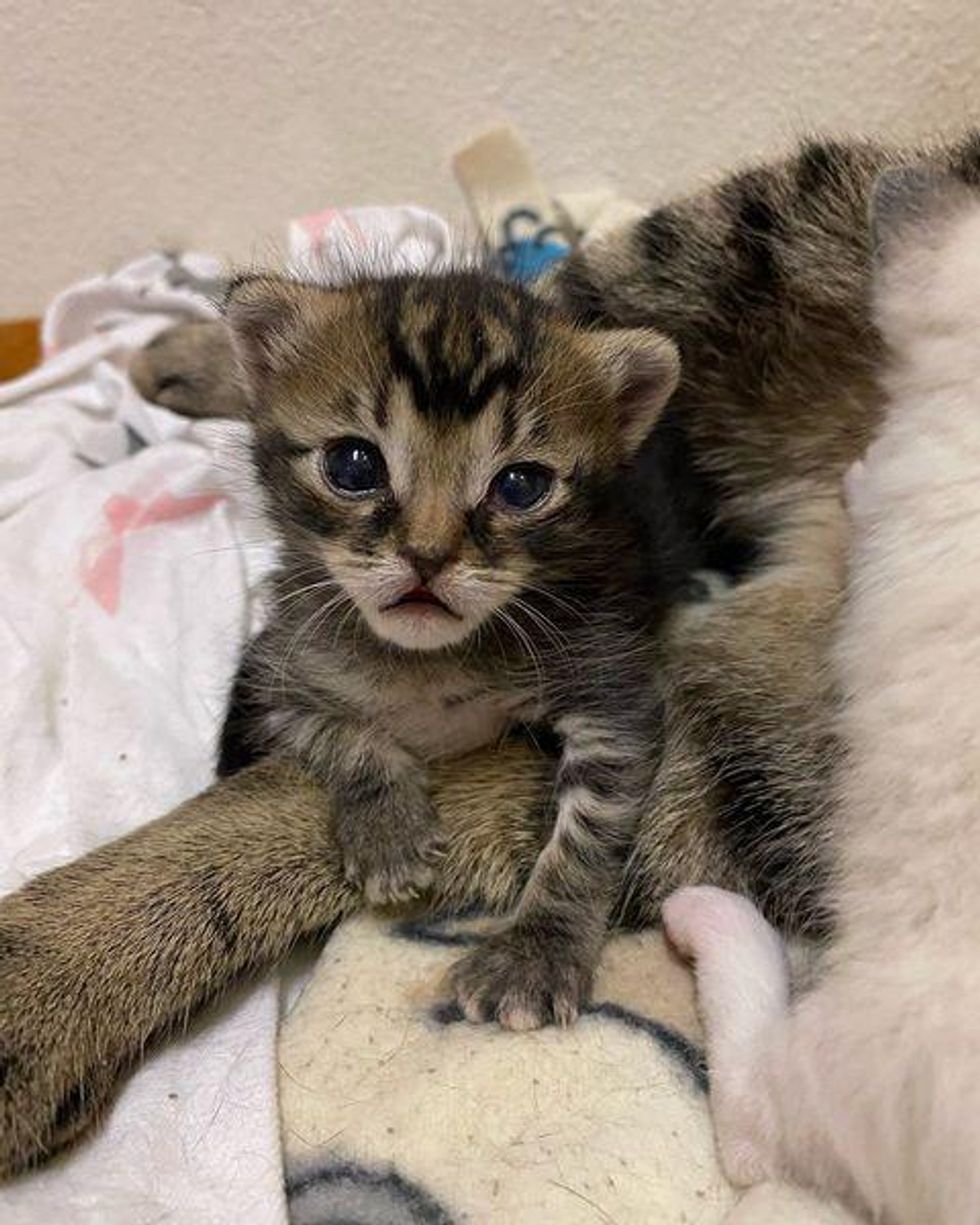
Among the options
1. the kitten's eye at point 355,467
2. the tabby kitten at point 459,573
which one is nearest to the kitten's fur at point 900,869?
the tabby kitten at point 459,573

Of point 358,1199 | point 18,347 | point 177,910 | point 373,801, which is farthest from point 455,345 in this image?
point 18,347

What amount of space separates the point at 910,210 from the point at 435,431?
426mm

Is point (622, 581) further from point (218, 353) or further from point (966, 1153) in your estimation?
point (218, 353)

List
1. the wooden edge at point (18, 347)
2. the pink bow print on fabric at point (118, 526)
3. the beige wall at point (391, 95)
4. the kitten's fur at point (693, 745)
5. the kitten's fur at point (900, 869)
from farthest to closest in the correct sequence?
1. the wooden edge at point (18, 347)
2. the beige wall at point (391, 95)
3. the pink bow print on fabric at point (118, 526)
4. the kitten's fur at point (693, 745)
5. the kitten's fur at point (900, 869)

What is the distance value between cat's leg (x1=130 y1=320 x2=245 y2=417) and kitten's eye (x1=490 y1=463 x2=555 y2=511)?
0.63 metres

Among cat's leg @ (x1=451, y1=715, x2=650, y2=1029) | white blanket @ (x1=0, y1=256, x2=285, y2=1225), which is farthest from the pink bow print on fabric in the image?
cat's leg @ (x1=451, y1=715, x2=650, y2=1029)

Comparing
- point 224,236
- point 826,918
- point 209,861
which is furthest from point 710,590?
point 224,236

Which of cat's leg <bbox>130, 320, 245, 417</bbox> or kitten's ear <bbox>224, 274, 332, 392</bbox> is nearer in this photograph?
kitten's ear <bbox>224, 274, 332, 392</bbox>

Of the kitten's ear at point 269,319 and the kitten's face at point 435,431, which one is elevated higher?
the kitten's ear at point 269,319

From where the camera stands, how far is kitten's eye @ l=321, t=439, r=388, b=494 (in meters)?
0.98

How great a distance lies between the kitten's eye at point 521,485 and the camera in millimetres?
985

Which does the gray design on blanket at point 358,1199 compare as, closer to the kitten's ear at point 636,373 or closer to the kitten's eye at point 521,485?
the kitten's eye at point 521,485

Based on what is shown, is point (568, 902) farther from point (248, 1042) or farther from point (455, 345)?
point (455, 345)

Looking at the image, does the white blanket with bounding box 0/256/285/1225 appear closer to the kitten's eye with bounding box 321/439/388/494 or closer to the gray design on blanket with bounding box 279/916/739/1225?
the gray design on blanket with bounding box 279/916/739/1225
